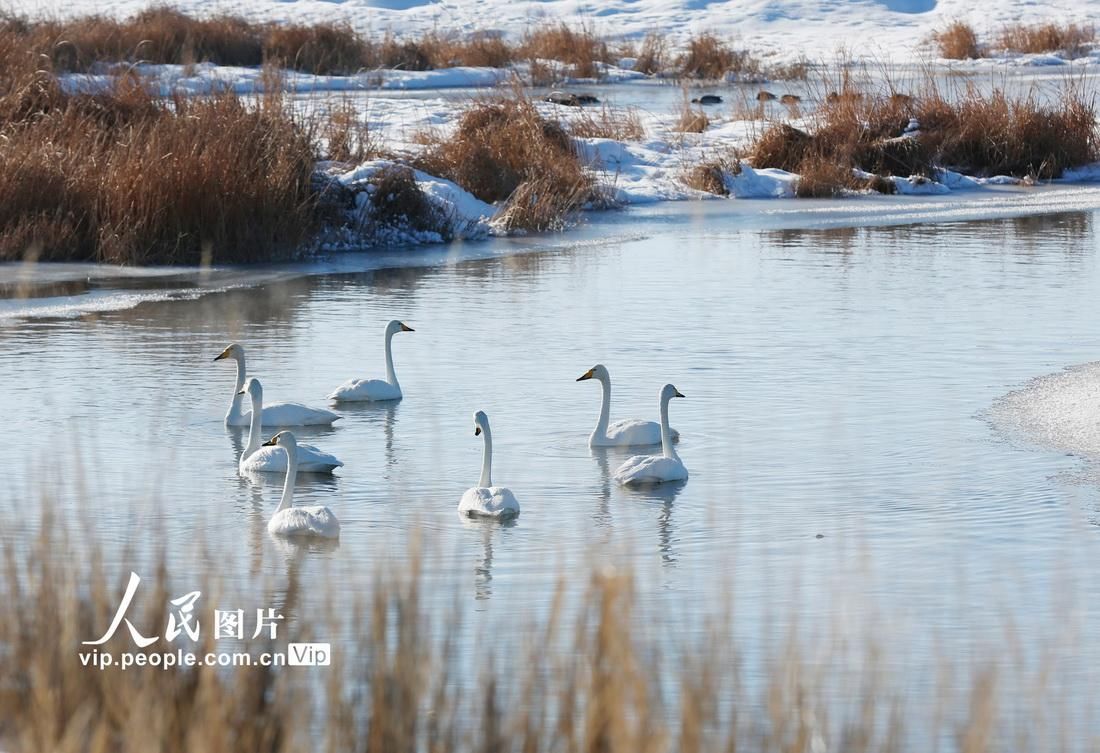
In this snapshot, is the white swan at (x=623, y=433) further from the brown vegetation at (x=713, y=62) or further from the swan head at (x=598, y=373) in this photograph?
the brown vegetation at (x=713, y=62)

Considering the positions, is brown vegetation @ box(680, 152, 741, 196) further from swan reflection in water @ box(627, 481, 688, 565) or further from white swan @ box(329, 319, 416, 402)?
swan reflection in water @ box(627, 481, 688, 565)

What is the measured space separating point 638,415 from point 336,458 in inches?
74.8

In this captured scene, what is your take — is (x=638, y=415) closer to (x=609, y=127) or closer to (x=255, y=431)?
(x=255, y=431)

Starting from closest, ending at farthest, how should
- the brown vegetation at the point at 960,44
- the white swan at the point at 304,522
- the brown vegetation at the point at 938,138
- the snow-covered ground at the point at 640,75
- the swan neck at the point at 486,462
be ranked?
the white swan at the point at 304,522
the swan neck at the point at 486,462
the snow-covered ground at the point at 640,75
the brown vegetation at the point at 938,138
the brown vegetation at the point at 960,44

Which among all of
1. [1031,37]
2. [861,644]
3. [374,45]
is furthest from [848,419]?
[1031,37]

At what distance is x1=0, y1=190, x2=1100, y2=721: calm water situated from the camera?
5.66 m

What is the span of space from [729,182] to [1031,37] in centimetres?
2696

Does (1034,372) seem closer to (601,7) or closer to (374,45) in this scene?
(374,45)

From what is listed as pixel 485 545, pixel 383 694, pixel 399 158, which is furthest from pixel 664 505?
pixel 399 158

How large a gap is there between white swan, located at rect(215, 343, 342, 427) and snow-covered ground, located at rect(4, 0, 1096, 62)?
4425 centimetres

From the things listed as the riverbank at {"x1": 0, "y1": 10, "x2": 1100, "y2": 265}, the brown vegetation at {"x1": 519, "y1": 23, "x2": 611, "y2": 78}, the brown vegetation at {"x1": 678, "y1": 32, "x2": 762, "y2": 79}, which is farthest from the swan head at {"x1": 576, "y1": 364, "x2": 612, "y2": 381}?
the brown vegetation at {"x1": 678, "y1": 32, "x2": 762, "y2": 79}

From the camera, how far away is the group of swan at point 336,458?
6.39m

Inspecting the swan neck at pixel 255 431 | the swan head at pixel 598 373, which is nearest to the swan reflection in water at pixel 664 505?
the swan head at pixel 598 373

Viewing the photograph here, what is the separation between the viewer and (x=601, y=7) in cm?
7462
